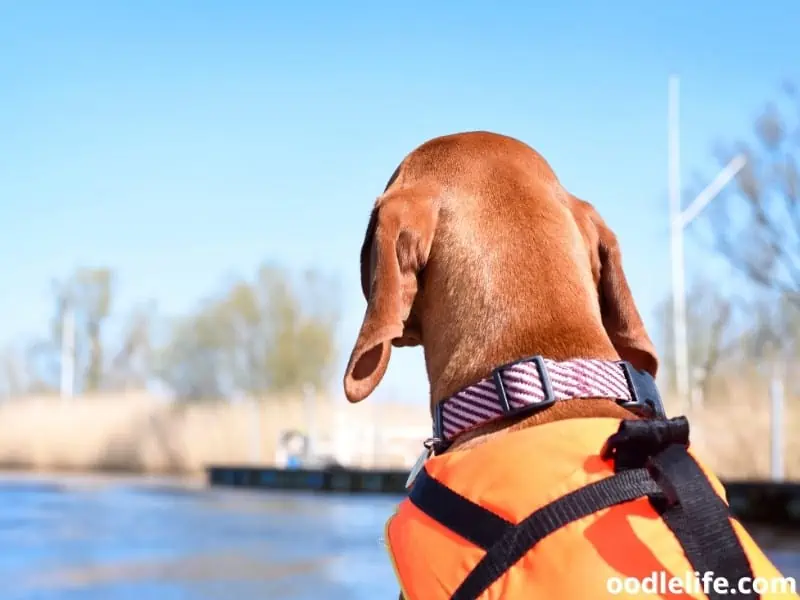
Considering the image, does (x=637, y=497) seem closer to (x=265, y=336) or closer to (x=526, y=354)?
(x=526, y=354)

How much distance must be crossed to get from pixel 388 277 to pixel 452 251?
235 millimetres

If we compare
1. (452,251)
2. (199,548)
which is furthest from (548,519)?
(199,548)

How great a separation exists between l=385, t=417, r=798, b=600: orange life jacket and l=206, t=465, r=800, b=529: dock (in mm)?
8095

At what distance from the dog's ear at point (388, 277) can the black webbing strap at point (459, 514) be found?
0.93 ft

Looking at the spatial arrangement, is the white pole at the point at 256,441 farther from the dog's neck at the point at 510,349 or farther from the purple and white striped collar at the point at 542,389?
the purple and white striped collar at the point at 542,389

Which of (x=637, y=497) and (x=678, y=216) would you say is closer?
(x=637, y=497)

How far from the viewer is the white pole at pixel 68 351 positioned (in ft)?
140

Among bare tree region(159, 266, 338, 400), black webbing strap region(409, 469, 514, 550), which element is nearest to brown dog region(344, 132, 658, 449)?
black webbing strap region(409, 469, 514, 550)

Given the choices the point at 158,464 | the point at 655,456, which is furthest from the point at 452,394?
the point at 158,464

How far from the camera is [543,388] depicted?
215 centimetres

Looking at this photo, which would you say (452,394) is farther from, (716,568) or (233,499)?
(233,499)

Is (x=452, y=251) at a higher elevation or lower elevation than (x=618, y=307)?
higher

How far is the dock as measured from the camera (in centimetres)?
949

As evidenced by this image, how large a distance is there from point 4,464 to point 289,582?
2055cm
